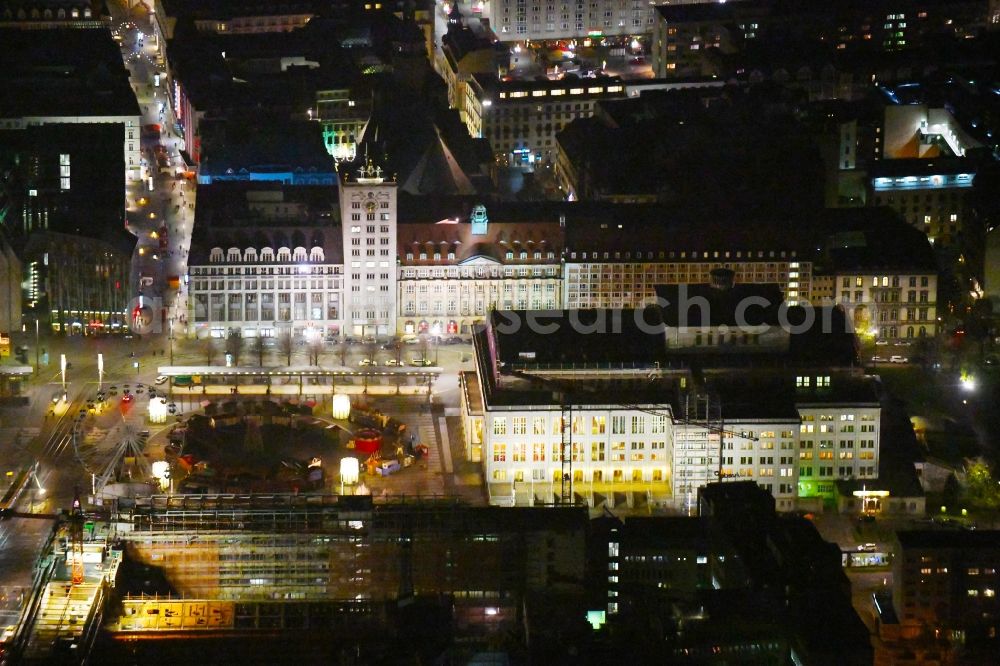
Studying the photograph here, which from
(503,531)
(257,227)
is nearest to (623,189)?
(257,227)

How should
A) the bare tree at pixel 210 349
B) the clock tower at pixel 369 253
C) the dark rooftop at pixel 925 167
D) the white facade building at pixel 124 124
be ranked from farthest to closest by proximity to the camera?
1. the white facade building at pixel 124 124
2. the dark rooftop at pixel 925 167
3. the clock tower at pixel 369 253
4. the bare tree at pixel 210 349

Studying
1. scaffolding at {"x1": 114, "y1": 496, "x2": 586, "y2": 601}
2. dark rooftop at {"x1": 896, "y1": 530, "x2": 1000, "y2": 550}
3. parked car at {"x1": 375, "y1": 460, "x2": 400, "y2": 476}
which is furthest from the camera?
parked car at {"x1": 375, "y1": 460, "x2": 400, "y2": 476}

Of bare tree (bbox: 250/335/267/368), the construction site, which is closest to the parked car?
the construction site

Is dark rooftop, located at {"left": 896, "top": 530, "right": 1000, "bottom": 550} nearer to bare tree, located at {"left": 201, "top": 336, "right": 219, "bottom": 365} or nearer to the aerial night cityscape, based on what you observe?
the aerial night cityscape


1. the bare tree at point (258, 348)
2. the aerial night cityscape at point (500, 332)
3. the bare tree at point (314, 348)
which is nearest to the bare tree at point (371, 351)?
the aerial night cityscape at point (500, 332)

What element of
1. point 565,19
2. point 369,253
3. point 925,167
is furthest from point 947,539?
point 565,19

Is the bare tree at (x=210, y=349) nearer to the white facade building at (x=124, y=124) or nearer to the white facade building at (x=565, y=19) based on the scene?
the white facade building at (x=124, y=124)
